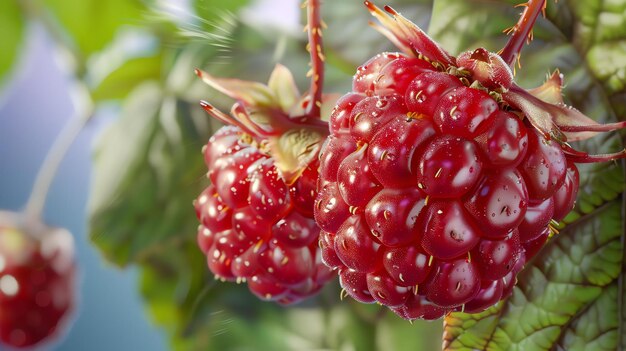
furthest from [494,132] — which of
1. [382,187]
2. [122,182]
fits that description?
[122,182]

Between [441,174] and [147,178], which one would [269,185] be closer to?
[441,174]

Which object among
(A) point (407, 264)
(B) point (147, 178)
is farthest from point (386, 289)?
(B) point (147, 178)

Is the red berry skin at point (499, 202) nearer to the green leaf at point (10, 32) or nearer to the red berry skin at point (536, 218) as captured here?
the red berry skin at point (536, 218)

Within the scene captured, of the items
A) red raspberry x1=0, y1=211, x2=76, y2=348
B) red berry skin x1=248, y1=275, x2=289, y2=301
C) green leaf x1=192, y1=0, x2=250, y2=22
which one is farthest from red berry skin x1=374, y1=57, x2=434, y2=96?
red raspberry x1=0, y1=211, x2=76, y2=348

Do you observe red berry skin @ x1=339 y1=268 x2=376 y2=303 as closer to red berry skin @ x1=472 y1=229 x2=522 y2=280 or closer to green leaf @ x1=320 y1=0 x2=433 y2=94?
red berry skin @ x1=472 y1=229 x2=522 y2=280

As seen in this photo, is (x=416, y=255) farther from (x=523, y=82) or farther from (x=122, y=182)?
(x=122, y=182)

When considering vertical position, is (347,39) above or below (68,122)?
above
